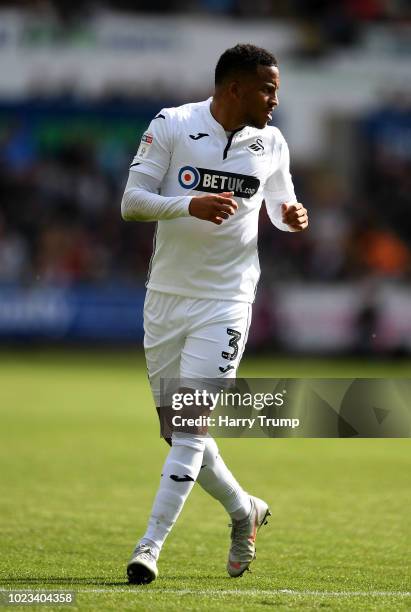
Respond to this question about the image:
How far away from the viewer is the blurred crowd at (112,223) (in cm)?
2491

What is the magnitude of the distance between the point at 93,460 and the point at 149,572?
571cm

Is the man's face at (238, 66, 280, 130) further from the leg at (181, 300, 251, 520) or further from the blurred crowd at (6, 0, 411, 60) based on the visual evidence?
the blurred crowd at (6, 0, 411, 60)

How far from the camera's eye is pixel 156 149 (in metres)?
6.27

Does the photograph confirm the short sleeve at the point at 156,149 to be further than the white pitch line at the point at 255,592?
Yes

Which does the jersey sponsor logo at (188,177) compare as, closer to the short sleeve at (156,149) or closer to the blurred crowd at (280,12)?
the short sleeve at (156,149)

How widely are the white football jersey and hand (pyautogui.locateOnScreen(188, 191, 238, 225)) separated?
0.32 metres

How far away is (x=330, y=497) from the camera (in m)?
9.65

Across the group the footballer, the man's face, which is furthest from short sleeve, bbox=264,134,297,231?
the man's face

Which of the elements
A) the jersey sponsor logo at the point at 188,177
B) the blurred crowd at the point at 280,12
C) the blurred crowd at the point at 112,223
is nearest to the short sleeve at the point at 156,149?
the jersey sponsor logo at the point at 188,177

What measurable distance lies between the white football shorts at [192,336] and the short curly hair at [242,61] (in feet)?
3.76

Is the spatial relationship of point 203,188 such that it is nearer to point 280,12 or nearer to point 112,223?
point 112,223

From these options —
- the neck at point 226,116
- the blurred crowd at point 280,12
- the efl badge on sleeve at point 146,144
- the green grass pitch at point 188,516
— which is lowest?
the green grass pitch at point 188,516

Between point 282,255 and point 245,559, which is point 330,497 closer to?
point 245,559

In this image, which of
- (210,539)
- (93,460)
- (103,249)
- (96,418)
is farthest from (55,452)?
(103,249)
